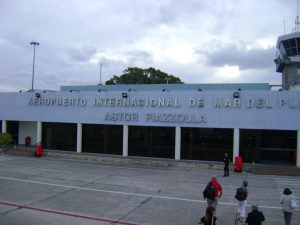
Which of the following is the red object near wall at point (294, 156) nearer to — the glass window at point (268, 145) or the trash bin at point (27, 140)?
the glass window at point (268, 145)

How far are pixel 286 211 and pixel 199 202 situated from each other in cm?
552

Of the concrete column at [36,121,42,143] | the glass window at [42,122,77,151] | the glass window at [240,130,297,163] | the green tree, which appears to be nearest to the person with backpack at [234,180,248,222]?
the glass window at [240,130,297,163]

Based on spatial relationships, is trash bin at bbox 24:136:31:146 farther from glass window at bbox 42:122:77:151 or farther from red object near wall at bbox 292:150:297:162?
red object near wall at bbox 292:150:297:162

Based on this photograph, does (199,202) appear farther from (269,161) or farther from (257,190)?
(269,161)

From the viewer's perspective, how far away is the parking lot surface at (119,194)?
15.2 metres

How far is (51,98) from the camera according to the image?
38469mm

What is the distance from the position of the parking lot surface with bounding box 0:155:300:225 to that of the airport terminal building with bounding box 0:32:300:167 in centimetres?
373

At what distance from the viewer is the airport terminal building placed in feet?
101

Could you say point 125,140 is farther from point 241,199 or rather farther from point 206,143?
point 241,199

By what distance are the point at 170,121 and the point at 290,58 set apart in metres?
22.9

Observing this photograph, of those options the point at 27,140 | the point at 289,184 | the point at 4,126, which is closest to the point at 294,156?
the point at 289,184

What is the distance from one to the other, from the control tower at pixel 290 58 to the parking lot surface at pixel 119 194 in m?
24.8

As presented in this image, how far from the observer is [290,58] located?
158ft

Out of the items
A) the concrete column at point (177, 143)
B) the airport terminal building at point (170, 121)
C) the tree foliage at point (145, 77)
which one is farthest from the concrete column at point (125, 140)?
the tree foliage at point (145, 77)
